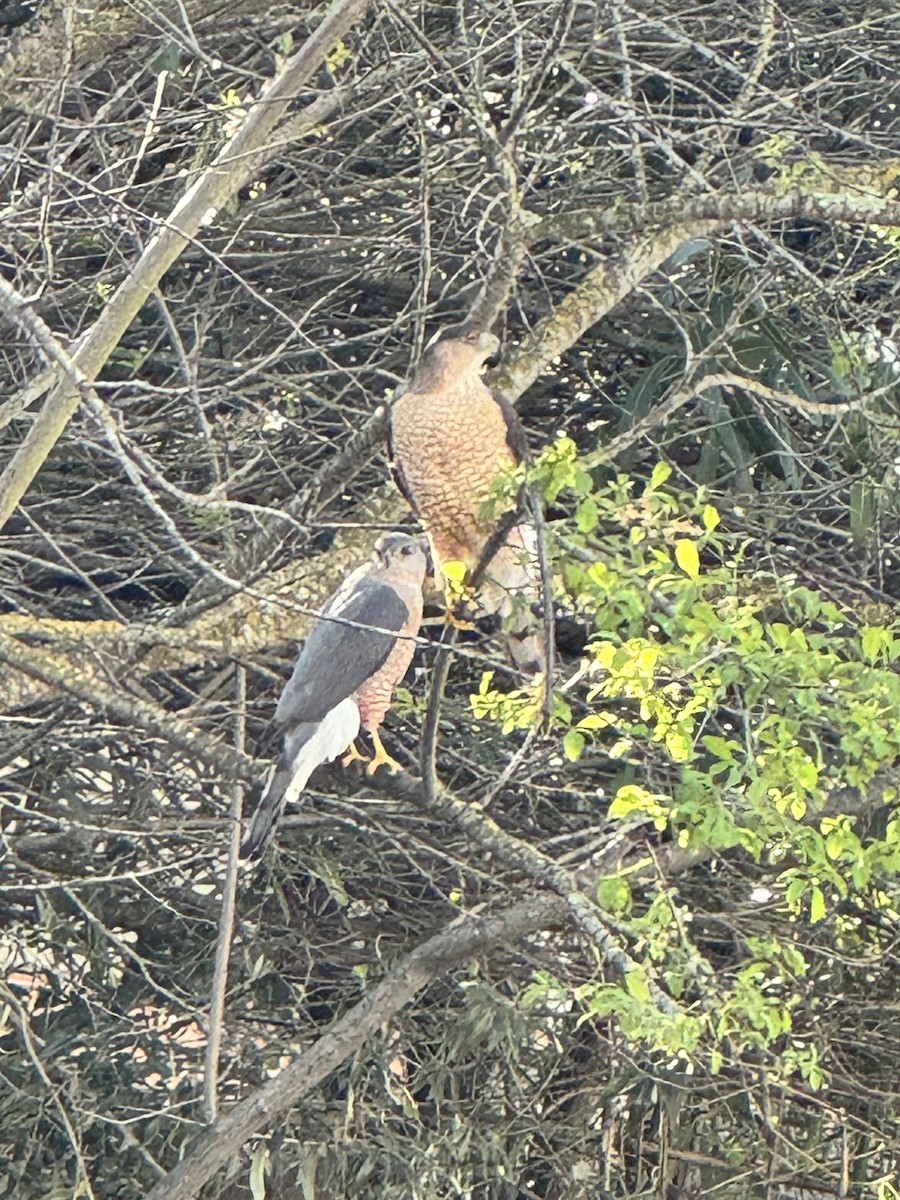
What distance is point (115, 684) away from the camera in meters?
3.60

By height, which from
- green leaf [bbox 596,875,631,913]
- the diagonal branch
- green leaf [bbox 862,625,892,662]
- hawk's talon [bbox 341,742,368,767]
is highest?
the diagonal branch

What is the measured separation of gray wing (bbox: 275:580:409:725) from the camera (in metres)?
3.60

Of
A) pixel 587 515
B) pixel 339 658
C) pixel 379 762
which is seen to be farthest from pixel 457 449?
pixel 587 515

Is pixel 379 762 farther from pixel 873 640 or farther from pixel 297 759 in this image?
pixel 873 640

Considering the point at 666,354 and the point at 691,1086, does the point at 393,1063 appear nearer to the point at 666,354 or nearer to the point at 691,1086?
the point at 691,1086

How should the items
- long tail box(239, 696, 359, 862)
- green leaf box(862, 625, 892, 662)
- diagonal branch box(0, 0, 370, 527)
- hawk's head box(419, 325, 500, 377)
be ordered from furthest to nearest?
hawk's head box(419, 325, 500, 377), long tail box(239, 696, 359, 862), green leaf box(862, 625, 892, 662), diagonal branch box(0, 0, 370, 527)

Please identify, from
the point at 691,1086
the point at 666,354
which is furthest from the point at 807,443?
the point at 691,1086

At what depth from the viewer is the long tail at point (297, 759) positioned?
3588 mm

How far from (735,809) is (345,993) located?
1.72 m

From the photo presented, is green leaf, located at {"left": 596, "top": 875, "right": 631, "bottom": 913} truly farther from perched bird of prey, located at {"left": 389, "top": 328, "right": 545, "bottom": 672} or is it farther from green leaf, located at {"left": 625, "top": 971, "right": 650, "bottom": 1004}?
perched bird of prey, located at {"left": 389, "top": 328, "right": 545, "bottom": 672}

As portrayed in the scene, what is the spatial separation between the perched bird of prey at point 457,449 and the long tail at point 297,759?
0.37 metres

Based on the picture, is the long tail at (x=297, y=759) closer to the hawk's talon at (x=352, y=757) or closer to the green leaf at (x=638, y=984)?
the hawk's talon at (x=352, y=757)

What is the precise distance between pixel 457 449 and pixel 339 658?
0.51 metres

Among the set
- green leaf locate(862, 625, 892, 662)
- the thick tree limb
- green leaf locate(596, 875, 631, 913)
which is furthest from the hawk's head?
the thick tree limb
